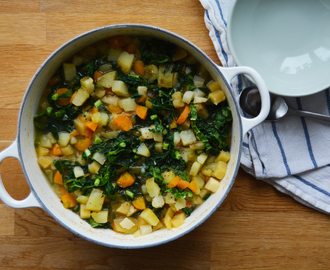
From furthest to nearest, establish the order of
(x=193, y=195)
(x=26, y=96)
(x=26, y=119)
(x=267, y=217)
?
(x=267, y=217), (x=193, y=195), (x=26, y=119), (x=26, y=96)

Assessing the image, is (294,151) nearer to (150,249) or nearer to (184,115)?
(184,115)

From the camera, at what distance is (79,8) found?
7.86ft

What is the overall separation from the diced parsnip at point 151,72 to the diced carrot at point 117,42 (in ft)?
0.87

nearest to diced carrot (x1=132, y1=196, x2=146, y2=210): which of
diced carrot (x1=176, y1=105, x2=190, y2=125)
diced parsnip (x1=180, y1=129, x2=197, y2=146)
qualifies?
diced parsnip (x1=180, y1=129, x2=197, y2=146)

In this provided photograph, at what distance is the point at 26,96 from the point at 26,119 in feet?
0.72

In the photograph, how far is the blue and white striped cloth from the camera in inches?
94.6

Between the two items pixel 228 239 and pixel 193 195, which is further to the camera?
pixel 228 239

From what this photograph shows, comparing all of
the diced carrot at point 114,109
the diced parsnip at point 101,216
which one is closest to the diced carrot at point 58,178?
the diced parsnip at point 101,216

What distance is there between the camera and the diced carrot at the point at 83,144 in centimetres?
230

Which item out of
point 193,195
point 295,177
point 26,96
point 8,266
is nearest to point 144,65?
point 26,96

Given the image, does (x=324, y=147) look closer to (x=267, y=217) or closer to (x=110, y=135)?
(x=267, y=217)

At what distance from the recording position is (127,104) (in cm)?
227

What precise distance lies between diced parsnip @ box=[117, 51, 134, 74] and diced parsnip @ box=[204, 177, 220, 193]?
1030mm

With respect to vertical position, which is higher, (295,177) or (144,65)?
(144,65)
